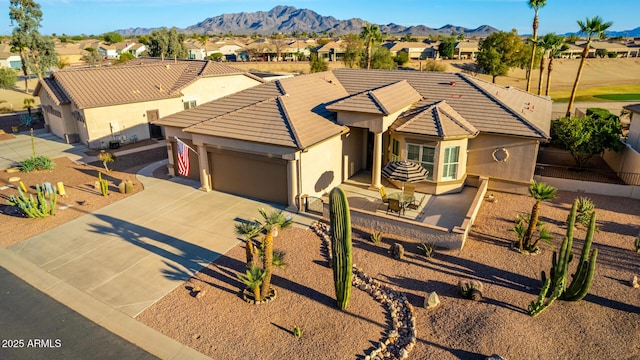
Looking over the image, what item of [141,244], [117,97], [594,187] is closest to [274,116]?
[141,244]

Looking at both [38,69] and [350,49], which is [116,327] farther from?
[350,49]

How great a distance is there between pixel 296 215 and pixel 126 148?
18.7 m

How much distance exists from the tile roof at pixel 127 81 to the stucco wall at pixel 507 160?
975 inches

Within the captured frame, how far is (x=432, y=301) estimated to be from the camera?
1228 cm

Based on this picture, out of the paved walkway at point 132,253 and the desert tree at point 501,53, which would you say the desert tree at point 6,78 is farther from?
the desert tree at point 501,53

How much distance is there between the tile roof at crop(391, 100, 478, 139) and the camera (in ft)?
65.2

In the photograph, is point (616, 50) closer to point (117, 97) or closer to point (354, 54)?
point (354, 54)

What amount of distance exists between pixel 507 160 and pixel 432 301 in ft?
37.5

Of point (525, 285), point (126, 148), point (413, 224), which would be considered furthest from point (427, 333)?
point (126, 148)

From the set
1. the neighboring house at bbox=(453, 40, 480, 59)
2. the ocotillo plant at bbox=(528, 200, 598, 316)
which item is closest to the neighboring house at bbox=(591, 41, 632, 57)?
the neighboring house at bbox=(453, 40, 480, 59)

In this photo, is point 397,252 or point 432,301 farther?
point 397,252

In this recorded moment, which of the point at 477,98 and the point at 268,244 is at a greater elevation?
the point at 477,98

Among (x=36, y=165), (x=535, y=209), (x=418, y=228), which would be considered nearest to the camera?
(x=535, y=209)

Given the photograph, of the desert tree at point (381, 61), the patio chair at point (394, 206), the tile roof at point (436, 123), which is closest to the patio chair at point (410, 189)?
the patio chair at point (394, 206)
